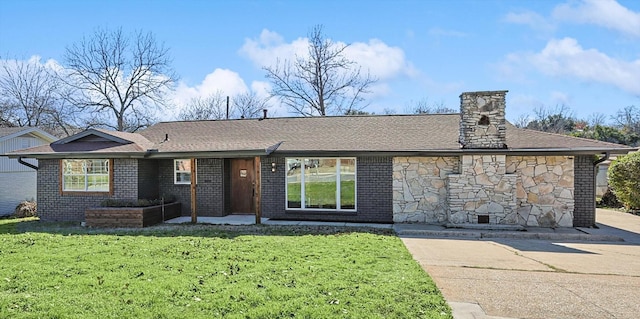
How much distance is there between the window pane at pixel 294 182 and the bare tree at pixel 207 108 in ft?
80.3

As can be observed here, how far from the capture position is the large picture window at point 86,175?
39.5ft

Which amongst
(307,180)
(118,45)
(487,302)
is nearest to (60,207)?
(307,180)

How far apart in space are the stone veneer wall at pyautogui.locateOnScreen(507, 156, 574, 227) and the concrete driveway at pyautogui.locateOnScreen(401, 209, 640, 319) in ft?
3.61

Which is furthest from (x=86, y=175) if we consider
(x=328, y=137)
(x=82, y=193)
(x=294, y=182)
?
(x=328, y=137)

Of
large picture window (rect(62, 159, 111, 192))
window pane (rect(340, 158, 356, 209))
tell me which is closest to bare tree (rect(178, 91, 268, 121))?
large picture window (rect(62, 159, 111, 192))

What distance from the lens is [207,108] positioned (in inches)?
1384

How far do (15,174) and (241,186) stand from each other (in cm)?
920

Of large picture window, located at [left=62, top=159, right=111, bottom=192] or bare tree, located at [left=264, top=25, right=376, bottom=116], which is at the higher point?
bare tree, located at [left=264, top=25, right=376, bottom=116]

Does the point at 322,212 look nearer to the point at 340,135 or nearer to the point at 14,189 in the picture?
the point at 340,135

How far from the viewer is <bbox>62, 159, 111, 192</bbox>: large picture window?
12.1 meters

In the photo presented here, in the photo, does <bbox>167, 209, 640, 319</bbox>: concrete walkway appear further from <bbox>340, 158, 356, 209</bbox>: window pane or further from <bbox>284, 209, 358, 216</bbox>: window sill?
<bbox>340, 158, 356, 209</bbox>: window pane

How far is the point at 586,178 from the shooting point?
1018 cm

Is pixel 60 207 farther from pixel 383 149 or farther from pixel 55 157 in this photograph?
pixel 383 149

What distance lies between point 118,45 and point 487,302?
29353mm
